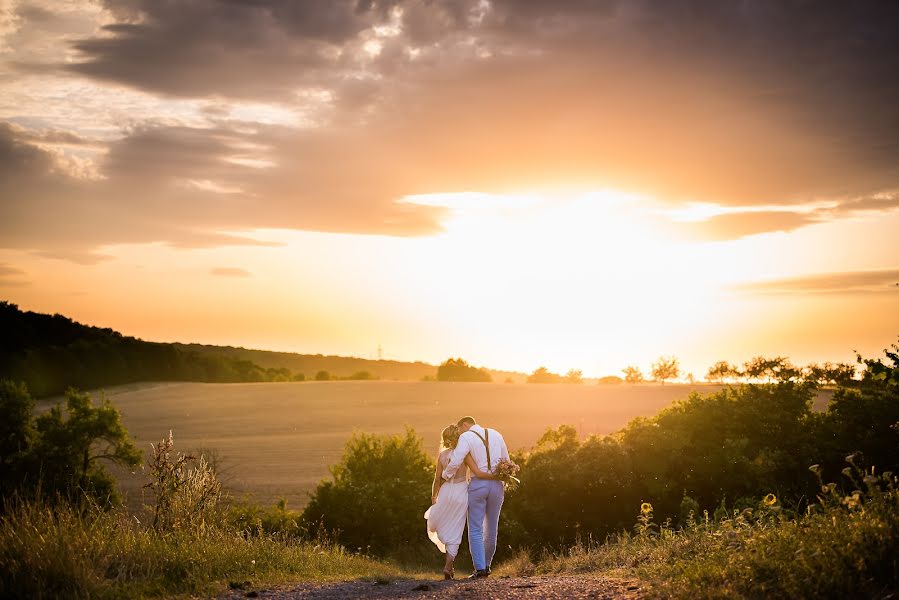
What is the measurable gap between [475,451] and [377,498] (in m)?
10.2

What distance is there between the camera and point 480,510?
12344 millimetres

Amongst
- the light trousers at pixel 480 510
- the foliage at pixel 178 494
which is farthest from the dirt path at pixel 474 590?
the foliage at pixel 178 494

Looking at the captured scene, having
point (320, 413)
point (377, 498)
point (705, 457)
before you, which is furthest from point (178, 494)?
point (320, 413)

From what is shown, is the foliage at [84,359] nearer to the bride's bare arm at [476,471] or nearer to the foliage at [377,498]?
the foliage at [377,498]

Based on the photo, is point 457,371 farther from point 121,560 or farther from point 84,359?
point 121,560

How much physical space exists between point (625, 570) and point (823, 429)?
41.4 ft

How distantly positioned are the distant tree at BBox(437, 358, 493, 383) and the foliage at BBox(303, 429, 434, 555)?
2559 inches

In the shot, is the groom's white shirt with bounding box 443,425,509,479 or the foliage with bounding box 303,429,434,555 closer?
the groom's white shirt with bounding box 443,425,509,479

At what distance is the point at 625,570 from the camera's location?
10.1 m

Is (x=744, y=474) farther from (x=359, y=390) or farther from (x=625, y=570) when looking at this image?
(x=359, y=390)

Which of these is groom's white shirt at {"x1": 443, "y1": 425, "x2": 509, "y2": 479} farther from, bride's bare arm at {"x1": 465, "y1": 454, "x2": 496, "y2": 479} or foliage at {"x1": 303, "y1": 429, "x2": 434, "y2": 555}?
foliage at {"x1": 303, "y1": 429, "x2": 434, "y2": 555}

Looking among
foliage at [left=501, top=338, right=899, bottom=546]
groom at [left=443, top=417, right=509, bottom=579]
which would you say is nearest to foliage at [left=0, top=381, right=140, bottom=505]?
foliage at [left=501, top=338, right=899, bottom=546]

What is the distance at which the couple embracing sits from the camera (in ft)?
39.7

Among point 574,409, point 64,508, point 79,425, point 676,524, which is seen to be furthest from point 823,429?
point 574,409
